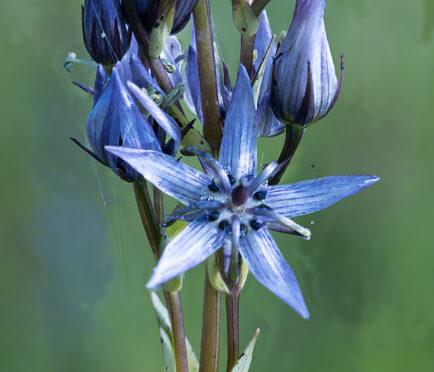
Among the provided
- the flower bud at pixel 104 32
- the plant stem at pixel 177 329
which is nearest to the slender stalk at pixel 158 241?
the plant stem at pixel 177 329

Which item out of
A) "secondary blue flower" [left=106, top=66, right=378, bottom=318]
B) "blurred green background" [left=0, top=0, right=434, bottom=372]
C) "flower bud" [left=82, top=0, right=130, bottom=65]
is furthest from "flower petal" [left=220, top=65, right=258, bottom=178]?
"blurred green background" [left=0, top=0, right=434, bottom=372]

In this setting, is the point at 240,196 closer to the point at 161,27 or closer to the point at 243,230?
the point at 243,230

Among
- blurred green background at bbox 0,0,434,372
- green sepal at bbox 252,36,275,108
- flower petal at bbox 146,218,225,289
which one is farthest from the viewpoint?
blurred green background at bbox 0,0,434,372

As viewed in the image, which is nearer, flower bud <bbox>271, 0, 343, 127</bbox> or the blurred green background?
flower bud <bbox>271, 0, 343, 127</bbox>

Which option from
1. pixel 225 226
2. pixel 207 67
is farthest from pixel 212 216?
pixel 207 67

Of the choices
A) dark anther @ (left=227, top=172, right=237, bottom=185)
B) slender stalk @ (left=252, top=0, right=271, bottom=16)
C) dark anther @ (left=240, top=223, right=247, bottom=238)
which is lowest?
dark anther @ (left=240, top=223, right=247, bottom=238)

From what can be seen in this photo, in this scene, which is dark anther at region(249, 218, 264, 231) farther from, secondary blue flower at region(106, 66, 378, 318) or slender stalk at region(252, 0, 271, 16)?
slender stalk at region(252, 0, 271, 16)

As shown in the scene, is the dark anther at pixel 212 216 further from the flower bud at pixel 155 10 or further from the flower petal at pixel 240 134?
the flower bud at pixel 155 10
